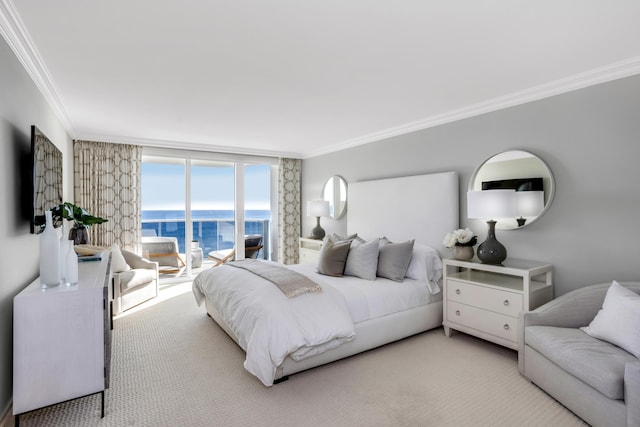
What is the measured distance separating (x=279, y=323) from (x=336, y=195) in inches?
137

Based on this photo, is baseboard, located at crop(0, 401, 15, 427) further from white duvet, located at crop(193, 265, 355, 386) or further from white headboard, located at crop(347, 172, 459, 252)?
white headboard, located at crop(347, 172, 459, 252)

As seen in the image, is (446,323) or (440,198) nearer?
(446,323)

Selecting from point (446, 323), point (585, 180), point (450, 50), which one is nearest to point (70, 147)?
point (450, 50)

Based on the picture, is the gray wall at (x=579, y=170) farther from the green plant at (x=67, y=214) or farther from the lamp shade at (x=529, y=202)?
the green plant at (x=67, y=214)

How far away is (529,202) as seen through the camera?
3148mm

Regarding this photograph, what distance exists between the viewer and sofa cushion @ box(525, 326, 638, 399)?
6.14ft

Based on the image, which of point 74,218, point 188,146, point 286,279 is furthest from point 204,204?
point 286,279

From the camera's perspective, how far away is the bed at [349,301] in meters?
2.49

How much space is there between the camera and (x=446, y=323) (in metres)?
3.43

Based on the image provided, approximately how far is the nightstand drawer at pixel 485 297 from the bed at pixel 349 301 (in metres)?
0.24

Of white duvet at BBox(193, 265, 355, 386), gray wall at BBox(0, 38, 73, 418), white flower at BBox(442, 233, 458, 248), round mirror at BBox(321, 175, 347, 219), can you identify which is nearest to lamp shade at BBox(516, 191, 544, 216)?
white flower at BBox(442, 233, 458, 248)

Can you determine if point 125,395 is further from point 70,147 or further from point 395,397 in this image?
point 70,147

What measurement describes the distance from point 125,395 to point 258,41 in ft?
8.63

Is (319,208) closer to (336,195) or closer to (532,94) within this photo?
(336,195)
